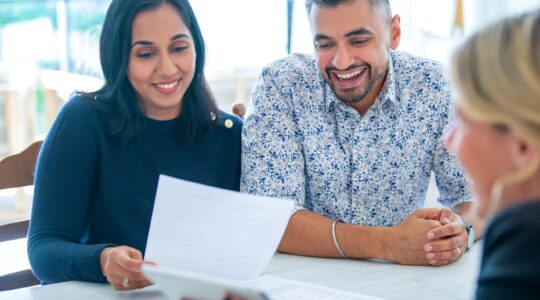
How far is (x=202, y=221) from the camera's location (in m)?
1.36

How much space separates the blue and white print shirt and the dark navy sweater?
0.09m

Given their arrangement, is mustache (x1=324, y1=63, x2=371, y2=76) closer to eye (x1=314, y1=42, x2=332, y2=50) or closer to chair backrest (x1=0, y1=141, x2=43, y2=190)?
A: eye (x1=314, y1=42, x2=332, y2=50)

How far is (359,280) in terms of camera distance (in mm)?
1543

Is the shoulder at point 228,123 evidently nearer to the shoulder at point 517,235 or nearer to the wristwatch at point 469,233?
the wristwatch at point 469,233

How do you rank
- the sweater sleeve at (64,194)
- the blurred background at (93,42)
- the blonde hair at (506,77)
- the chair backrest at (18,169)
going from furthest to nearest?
the blurred background at (93,42), the chair backrest at (18,169), the sweater sleeve at (64,194), the blonde hair at (506,77)

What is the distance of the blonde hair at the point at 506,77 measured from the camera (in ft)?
2.72

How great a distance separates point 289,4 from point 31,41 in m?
1.58

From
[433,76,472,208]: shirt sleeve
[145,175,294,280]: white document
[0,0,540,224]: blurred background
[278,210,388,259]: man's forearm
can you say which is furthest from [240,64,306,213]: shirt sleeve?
[0,0,540,224]: blurred background

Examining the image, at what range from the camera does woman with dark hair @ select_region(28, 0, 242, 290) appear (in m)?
1.72

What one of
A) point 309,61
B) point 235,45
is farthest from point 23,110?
point 309,61

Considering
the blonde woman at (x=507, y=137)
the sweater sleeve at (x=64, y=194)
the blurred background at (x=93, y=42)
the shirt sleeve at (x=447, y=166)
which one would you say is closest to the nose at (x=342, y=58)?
the shirt sleeve at (x=447, y=166)

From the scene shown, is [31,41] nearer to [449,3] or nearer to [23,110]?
[23,110]

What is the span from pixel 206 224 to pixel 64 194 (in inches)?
19.2

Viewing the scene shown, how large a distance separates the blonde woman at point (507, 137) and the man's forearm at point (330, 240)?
770mm
